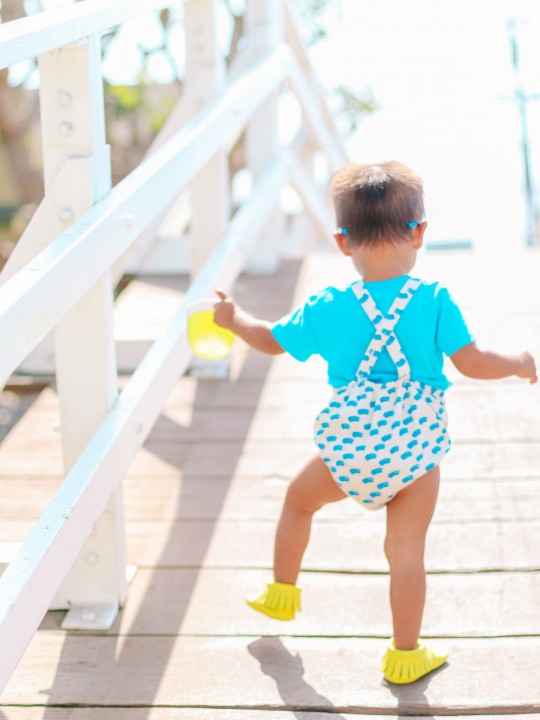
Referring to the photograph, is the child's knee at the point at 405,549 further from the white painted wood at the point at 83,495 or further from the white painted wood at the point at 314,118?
the white painted wood at the point at 314,118

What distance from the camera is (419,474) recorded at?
7.34ft

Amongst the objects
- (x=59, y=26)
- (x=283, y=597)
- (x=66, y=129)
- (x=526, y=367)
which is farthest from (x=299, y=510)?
(x=59, y=26)

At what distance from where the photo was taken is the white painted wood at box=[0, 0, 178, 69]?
1.83 metres

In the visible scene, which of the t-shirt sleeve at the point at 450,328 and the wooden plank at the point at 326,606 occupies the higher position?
the t-shirt sleeve at the point at 450,328

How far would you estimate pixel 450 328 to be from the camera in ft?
7.18

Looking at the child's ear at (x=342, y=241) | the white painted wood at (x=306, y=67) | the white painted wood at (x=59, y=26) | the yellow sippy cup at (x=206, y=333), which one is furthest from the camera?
the white painted wood at (x=306, y=67)

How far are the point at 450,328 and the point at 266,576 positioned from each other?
834mm

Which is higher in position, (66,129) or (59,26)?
(59,26)

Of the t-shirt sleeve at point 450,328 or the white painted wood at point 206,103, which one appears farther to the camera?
the white painted wood at point 206,103

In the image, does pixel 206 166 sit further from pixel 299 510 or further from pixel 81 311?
pixel 299 510

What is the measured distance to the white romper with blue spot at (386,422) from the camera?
2.21 metres

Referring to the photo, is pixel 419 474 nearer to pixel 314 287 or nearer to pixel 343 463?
pixel 343 463

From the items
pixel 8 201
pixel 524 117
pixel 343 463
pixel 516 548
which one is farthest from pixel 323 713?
pixel 524 117

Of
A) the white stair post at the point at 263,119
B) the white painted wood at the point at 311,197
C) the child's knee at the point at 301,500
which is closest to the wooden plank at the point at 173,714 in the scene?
the child's knee at the point at 301,500
